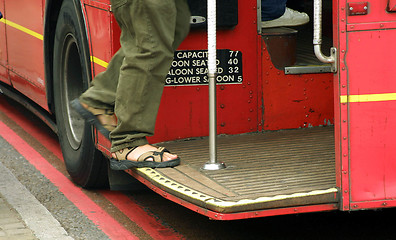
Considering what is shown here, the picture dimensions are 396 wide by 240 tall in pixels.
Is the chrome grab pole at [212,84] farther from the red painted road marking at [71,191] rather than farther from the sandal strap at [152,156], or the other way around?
the red painted road marking at [71,191]

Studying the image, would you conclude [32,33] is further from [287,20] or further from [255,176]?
[255,176]

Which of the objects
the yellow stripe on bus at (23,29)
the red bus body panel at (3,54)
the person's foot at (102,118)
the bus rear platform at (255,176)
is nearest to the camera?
the bus rear platform at (255,176)

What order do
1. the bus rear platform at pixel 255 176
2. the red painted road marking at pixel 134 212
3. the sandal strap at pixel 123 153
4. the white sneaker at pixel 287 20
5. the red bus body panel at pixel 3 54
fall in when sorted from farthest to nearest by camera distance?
the red bus body panel at pixel 3 54 → the white sneaker at pixel 287 20 → the red painted road marking at pixel 134 212 → the sandal strap at pixel 123 153 → the bus rear platform at pixel 255 176

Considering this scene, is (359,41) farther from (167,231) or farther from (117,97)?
(167,231)

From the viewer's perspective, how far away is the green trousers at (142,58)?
4.41 metres

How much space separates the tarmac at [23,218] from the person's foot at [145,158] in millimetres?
599

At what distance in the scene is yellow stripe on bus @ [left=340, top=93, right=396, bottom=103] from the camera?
3.79 m

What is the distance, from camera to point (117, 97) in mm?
4609

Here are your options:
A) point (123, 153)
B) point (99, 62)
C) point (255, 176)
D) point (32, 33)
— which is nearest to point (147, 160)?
point (123, 153)

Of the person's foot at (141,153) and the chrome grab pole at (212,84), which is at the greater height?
the chrome grab pole at (212,84)

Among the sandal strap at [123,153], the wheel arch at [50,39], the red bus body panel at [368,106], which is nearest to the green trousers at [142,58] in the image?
the sandal strap at [123,153]

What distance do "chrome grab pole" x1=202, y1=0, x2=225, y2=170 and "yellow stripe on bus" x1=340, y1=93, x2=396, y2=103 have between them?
2.65ft

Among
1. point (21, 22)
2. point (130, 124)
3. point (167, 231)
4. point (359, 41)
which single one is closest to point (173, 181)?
point (130, 124)

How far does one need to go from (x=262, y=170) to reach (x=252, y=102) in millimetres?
861
